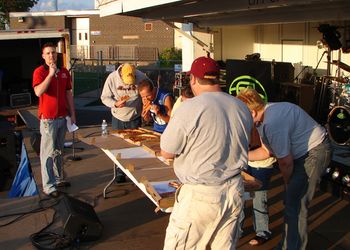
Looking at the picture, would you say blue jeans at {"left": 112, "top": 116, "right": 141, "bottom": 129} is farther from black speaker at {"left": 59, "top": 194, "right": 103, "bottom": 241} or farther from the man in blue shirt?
black speaker at {"left": 59, "top": 194, "right": 103, "bottom": 241}

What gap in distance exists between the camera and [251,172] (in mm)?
4957

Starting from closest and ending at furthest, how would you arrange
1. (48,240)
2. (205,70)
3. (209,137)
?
1. (209,137)
2. (205,70)
3. (48,240)

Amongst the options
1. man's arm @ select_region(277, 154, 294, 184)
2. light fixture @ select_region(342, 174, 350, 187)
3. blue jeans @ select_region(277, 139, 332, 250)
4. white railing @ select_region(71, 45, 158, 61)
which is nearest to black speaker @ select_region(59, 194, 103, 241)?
blue jeans @ select_region(277, 139, 332, 250)

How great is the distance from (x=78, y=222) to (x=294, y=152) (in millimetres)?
2218

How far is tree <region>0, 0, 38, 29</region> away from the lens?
3984cm

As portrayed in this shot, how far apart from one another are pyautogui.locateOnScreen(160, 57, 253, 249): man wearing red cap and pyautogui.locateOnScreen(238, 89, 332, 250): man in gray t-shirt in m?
0.87

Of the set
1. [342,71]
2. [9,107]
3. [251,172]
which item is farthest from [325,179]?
[9,107]

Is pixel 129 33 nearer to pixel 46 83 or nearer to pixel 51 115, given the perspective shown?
pixel 51 115

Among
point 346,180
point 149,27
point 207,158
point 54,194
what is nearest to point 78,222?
point 54,194

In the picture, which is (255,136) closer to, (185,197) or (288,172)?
(288,172)

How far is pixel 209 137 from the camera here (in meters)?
3.04

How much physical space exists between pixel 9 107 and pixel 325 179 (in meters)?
8.30

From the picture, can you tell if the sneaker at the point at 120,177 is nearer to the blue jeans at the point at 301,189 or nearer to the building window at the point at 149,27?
the blue jeans at the point at 301,189

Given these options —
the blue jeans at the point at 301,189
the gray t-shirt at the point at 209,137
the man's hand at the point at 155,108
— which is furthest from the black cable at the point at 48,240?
the gray t-shirt at the point at 209,137
